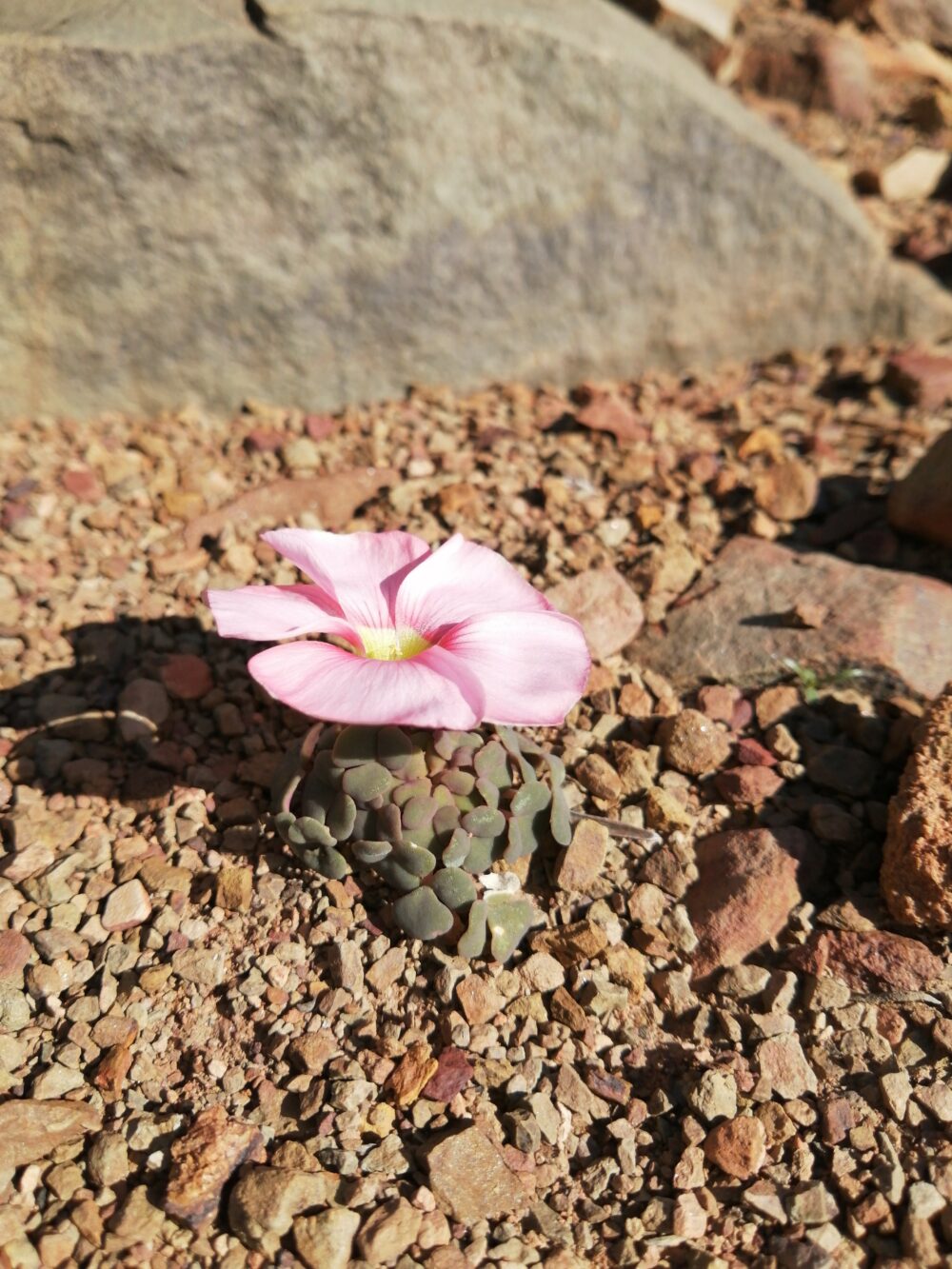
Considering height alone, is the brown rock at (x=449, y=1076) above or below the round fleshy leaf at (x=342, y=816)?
below

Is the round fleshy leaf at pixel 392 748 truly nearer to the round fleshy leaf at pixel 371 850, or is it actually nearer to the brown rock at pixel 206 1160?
the round fleshy leaf at pixel 371 850

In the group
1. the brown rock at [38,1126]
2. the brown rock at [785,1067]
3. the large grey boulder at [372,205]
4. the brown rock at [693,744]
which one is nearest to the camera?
the brown rock at [38,1126]

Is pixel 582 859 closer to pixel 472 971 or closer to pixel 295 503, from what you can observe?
pixel 472 971

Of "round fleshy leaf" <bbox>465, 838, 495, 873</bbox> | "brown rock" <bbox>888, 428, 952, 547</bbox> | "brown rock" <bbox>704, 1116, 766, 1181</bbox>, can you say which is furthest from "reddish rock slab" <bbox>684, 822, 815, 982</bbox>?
"brown rock" <bbox>888, 428, 952, 547</bbox>

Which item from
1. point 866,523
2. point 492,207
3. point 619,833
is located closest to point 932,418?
point 866,523

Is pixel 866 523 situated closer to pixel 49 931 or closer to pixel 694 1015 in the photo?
pixel 694 1015

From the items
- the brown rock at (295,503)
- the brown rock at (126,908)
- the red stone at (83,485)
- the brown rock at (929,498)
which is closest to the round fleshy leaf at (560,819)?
the brown rock at (126,908)
